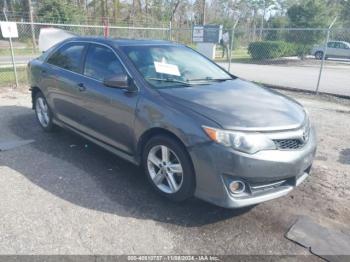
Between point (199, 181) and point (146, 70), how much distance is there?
1.48 m

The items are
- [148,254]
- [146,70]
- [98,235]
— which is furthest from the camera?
[146,70]

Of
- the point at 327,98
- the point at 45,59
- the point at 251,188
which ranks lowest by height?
the point at 327,98

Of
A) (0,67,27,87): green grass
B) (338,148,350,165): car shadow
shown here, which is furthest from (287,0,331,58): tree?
(338,148,350,165): car shadow

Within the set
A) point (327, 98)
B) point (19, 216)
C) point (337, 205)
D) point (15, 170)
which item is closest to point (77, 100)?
point (15, 170)

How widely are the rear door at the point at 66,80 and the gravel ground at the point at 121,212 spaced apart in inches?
22.3

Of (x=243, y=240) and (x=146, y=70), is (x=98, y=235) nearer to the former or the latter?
(x=243, y=240)

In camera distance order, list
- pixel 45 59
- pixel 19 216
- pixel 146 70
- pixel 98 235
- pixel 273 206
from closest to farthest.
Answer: pixel 98 235 → pixel 19 216 → pixel 273 206 → pixel 146 70 → pixel 45 59

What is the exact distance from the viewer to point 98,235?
293 centimetres

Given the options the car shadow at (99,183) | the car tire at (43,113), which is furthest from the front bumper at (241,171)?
the car tire at (43,113)

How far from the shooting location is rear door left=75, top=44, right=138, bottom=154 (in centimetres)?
370

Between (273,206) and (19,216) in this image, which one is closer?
(19,216)

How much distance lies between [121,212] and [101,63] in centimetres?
191

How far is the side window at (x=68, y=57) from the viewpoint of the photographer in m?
4.56

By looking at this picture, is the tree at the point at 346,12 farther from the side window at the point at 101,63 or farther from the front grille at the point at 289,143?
the front grille at the point at 289,143
